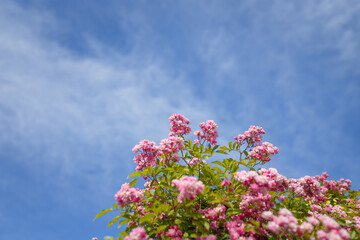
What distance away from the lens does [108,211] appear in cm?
483

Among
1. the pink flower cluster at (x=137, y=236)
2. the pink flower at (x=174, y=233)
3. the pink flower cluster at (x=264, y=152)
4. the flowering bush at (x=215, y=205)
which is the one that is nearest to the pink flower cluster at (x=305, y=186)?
the flowering bush at (x=215, y=205)

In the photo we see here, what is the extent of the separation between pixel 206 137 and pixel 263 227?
416 cm

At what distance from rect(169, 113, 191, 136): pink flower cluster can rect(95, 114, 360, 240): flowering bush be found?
1.10 metres

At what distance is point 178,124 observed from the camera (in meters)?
8.31

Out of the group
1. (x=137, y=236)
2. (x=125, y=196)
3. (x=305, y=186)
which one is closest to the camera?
(x=137, y=236)

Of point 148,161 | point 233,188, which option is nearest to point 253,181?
point 233,188

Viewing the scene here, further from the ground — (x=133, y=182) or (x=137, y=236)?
(x=133, y=182)

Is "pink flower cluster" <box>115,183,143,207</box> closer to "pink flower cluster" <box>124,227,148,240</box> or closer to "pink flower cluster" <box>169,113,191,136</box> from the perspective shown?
Result: "pink flower cluster" <box>124,227,148,240</box>

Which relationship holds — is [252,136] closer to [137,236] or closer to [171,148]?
[171,148]

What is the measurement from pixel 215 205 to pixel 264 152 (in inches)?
155

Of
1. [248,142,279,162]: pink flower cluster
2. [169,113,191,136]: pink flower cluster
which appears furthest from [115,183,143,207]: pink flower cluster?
[248,142,279,162]: pink flower cluster

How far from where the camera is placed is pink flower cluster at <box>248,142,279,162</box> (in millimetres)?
8219

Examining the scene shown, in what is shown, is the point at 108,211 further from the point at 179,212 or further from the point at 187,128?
the point at 187,128

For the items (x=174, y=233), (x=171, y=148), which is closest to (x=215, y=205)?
(x=174, y=233)
